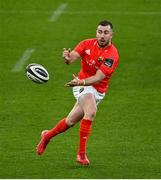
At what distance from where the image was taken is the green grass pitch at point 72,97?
49.5 ft

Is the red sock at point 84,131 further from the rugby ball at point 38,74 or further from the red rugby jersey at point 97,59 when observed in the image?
the rugby ball at point 38,74

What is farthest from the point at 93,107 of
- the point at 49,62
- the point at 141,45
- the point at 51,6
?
the point at 51,6

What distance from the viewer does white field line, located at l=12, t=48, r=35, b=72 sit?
23.7m

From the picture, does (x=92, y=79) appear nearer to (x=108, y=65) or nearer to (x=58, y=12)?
(x=108, y=65)

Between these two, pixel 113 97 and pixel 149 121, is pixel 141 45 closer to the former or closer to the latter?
pixel 113 97

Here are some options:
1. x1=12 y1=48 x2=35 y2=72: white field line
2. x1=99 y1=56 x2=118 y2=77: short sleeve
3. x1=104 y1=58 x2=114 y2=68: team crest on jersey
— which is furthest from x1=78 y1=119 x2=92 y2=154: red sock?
x1=12 y1=48 x2=35 y2=72: white field line

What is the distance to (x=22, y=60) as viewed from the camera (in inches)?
964

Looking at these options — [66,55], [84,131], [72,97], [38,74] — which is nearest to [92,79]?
[66,55]

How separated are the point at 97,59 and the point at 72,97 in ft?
19.8

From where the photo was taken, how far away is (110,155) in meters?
15.7

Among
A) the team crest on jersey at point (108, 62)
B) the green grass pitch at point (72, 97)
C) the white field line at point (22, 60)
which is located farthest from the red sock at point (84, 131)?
the white field line at point (22, 60)

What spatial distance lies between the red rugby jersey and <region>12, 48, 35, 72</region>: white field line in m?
8.59

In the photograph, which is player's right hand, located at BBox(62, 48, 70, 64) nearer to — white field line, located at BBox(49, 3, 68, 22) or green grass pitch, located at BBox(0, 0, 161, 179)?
green grass pitch, located at BBox(0, 0, 161, 179)

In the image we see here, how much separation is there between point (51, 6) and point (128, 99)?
1221 centimetres
